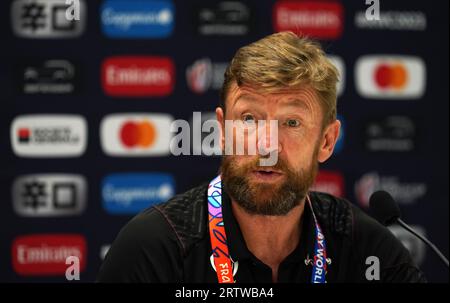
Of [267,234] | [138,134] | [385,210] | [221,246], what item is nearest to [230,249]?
[221,246]

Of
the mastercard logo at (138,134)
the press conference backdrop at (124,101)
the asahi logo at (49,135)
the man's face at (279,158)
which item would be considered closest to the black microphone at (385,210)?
the man's face at (279,158)

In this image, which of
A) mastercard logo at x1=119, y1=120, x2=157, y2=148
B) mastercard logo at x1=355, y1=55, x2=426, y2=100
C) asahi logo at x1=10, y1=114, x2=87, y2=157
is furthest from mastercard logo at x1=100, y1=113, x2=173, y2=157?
mastercard logo at x1=355, y1=55, x2=426, y2=100

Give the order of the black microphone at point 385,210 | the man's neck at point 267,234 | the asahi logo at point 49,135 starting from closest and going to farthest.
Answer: the black microphone at point 385,210 → the man's neck at point 267,234 → the asahi logo at point 49,135

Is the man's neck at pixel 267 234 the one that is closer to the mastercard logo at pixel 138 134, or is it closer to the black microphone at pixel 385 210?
the black microphone at pixel 385 210

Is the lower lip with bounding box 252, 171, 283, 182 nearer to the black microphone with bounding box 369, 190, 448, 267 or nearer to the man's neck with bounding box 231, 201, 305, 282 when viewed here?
the man's neck with bounding box 231, 201, 305, 282

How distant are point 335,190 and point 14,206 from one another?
1685 millimetres

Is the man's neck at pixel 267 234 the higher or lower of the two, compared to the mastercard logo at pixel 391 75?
lower

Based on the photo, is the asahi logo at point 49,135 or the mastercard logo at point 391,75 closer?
the asahi logo at point 49,135

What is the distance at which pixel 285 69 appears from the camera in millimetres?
1637

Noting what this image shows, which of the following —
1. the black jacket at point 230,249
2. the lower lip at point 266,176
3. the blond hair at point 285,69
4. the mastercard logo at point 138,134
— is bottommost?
the black jacket at point 230,249

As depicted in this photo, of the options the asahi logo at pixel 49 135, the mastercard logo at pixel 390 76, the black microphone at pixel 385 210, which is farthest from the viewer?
the mastercard logo at pixel 390 76

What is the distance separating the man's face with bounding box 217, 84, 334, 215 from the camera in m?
1.63

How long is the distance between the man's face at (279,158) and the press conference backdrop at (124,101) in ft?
4.89

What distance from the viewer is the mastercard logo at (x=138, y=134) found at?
318 centimetres
